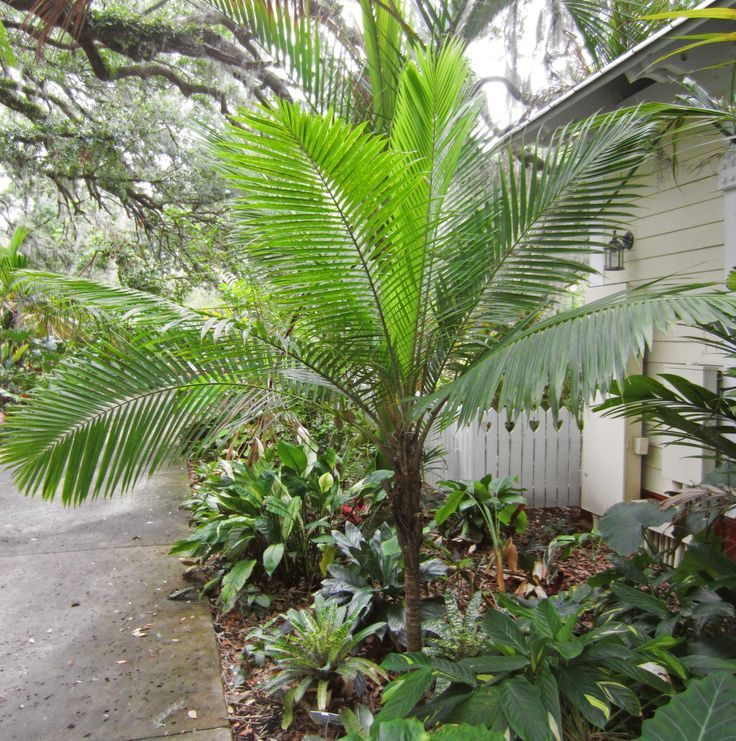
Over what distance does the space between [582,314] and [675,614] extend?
4.73ft

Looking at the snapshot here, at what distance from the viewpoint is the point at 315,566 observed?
3553 mm

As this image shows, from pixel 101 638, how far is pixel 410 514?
6.04ft

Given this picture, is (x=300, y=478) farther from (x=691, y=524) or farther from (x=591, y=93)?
(x=591, y=93)

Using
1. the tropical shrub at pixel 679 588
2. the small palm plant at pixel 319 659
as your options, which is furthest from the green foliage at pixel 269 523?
the tropical shrub at pixel 679 588

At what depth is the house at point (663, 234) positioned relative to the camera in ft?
10.4

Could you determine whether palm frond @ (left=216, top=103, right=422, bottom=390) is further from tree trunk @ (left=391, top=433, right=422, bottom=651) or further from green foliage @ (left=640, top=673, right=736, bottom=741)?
green foliage @ (left=640, top=673, right=736, bottom=741)

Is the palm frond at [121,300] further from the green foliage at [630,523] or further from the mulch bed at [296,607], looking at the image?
the green foliage at [630,523]

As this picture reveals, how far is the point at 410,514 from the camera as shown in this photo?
226 centimetres

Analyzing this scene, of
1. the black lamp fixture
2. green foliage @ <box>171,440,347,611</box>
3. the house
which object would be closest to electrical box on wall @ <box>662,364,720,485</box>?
the house

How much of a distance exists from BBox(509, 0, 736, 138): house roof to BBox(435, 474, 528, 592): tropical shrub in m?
2.22

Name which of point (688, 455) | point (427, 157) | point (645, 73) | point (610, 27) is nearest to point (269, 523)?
point (427, 157)

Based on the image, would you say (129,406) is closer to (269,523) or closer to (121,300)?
(121,300)

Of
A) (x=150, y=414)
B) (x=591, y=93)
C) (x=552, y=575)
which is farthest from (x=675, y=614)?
(x=591, y=93)

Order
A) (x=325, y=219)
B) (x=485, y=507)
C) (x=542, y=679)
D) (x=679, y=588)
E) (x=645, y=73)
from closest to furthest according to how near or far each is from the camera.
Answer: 1. (x=542, y=679)
2. (x=325, y=219)
3. (x=679, y=588)
4. (x=645, y=73)
5. (x=485, y=507)
